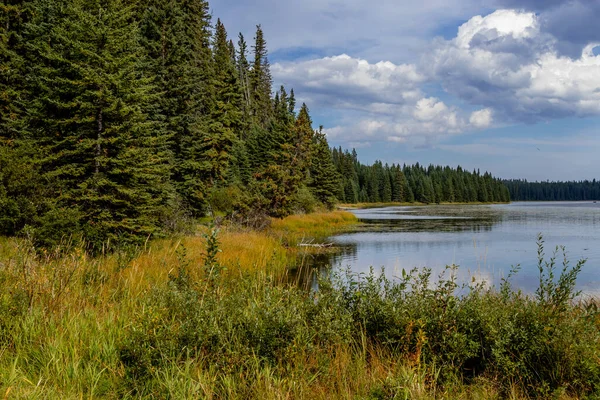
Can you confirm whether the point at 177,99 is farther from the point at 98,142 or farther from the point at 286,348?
the point at 286,348

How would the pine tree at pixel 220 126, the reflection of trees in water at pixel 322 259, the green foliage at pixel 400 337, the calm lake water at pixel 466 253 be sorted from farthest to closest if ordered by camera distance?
the pine tree at pixel 220 126 → the reflection of trees in water at pixel 322 259 → the calm lake water at pixel 466 253 → the green foliage at pixel 400 337

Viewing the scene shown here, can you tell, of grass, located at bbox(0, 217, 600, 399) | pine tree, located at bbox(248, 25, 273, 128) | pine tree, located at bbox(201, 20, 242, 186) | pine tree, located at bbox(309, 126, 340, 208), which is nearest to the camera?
grass, located at bbox(0, 217, 600, 399)

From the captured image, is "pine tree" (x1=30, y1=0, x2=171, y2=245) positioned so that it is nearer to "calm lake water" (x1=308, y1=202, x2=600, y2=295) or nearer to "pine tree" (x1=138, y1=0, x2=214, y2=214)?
"calm lake water" (x1=308, y1=202, x2=600, y2=295)

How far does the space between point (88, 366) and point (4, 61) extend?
933 inches

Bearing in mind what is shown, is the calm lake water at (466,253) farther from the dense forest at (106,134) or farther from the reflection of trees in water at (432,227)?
the dense forest at (106,134)

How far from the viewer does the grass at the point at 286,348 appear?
11.8 feet

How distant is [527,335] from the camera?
4359 millimetres

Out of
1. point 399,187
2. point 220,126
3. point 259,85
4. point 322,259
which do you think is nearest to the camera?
point 322,259

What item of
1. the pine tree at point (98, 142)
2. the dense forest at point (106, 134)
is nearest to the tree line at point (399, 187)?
the dense forest at point (106, 134)

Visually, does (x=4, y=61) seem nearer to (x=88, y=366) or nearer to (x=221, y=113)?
(x=221, y=113)

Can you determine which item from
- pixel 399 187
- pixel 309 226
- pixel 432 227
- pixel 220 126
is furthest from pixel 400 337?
pixel 399 187

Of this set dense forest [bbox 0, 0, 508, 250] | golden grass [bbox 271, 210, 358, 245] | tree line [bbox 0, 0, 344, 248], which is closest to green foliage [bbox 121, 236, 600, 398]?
dense forest [bbox 0, 0, 508, 250]

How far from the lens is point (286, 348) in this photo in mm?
4035

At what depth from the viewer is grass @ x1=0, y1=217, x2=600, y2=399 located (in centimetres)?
360
